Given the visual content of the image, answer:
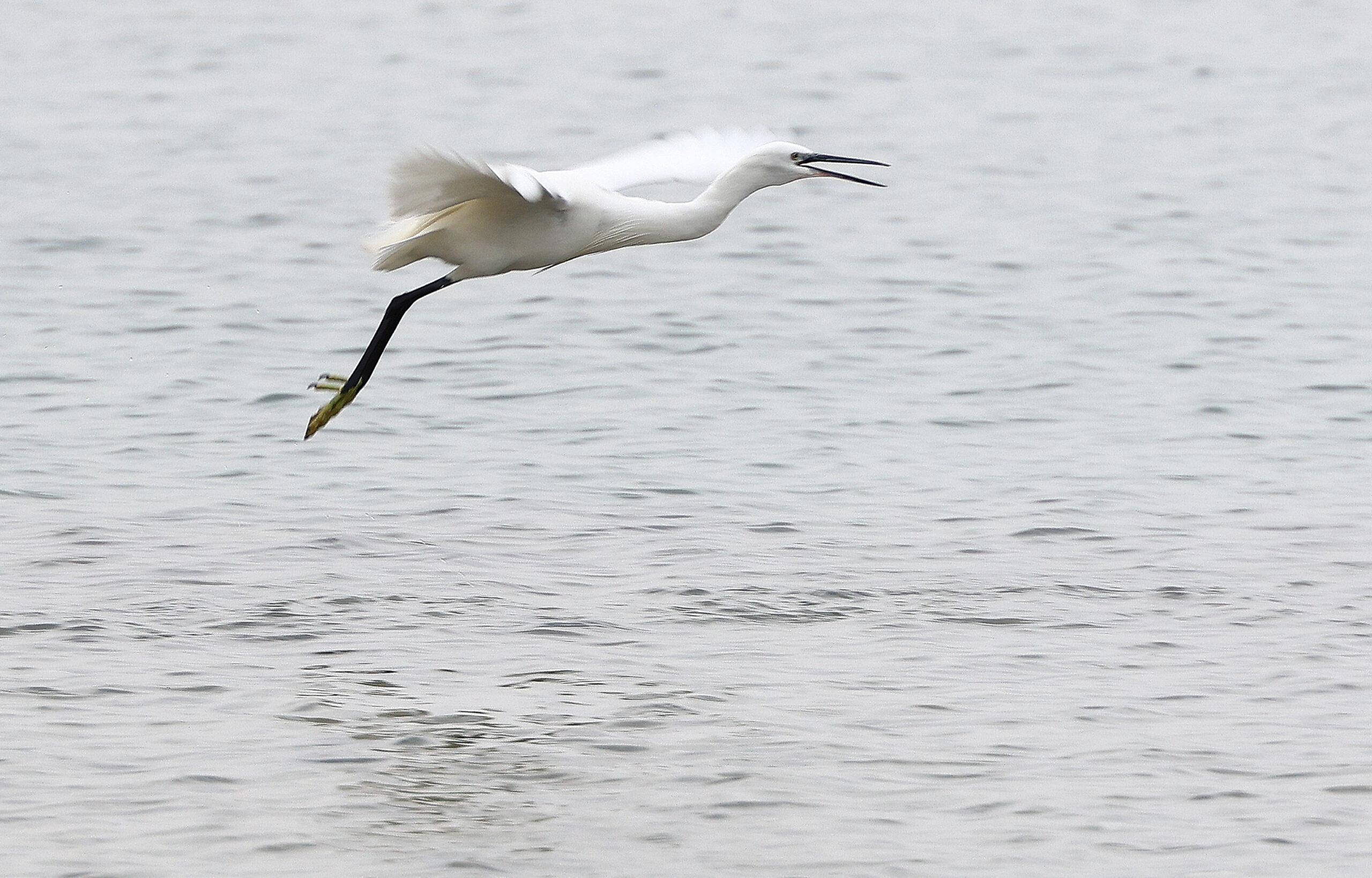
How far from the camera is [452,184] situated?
8.62 meters

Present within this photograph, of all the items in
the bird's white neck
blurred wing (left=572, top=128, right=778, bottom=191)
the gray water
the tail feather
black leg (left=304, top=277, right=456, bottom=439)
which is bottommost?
the gray water

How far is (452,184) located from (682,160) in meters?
1.71

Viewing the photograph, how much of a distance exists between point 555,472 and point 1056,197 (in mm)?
8306

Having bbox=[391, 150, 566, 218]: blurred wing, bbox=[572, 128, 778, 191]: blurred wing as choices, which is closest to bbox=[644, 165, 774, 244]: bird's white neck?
bbox=[572, 128, 778, 191]: blurred wing

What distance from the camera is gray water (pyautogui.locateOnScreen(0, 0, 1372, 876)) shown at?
7.72 m

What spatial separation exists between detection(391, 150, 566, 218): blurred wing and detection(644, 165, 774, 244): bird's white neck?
22.7 inches

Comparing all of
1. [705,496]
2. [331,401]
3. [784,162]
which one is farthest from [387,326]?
[705,496]

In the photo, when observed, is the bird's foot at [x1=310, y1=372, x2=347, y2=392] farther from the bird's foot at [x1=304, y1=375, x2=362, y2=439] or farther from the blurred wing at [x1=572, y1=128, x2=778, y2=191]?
the blurred wing at [x1=572, y1=128, x2=778, y2=191]

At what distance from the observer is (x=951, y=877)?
23.2 ft

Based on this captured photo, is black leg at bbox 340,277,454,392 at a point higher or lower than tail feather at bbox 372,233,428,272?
lower

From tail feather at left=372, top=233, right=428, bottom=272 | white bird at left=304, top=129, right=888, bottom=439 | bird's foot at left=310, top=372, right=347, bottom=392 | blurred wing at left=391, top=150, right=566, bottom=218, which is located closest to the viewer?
blurred wing at left=391, top=150, right=566, bottom=218

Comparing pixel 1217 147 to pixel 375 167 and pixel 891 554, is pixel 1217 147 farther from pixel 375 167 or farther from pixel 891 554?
pixel 891 554

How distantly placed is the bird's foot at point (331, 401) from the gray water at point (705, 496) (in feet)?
2.41

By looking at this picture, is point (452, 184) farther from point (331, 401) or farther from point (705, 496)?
point (705, 496)
